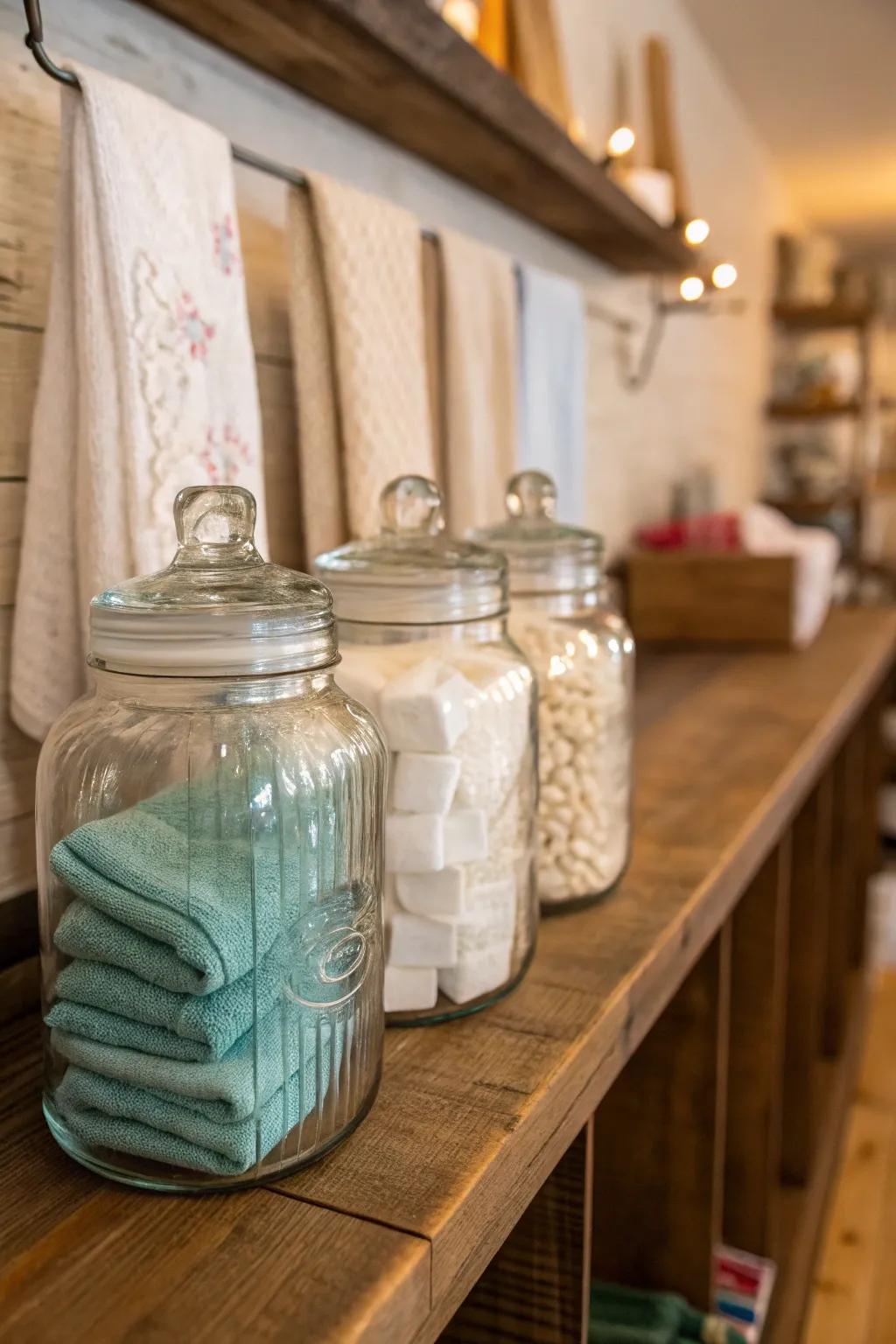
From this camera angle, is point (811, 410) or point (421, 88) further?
point (811, 410)

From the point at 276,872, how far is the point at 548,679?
34 cm

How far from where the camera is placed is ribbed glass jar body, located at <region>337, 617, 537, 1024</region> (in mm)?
605

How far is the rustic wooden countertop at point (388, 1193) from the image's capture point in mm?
425

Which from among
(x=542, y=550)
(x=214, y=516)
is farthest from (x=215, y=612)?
(x=542, y=550)

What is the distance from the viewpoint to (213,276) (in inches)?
30.0

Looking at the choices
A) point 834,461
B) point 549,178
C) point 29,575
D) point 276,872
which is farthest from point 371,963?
point 834,461

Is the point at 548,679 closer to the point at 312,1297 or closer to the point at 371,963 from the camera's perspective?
the point at 371,963

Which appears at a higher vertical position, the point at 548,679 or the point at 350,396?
the point at 350,396

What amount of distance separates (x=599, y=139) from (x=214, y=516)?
5.82 feet

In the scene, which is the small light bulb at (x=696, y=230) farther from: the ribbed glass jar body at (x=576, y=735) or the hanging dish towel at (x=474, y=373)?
the ribbed glass jar body at (x=576, y=735)

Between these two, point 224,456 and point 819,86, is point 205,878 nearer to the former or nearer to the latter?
point 224,456

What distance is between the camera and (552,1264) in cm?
67

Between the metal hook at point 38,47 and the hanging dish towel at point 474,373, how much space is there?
0.46 meters

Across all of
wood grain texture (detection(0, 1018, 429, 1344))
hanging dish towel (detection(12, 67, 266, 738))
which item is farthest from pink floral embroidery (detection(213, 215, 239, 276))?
wood grain texture (detection(0, 1018, 429, 1344))
